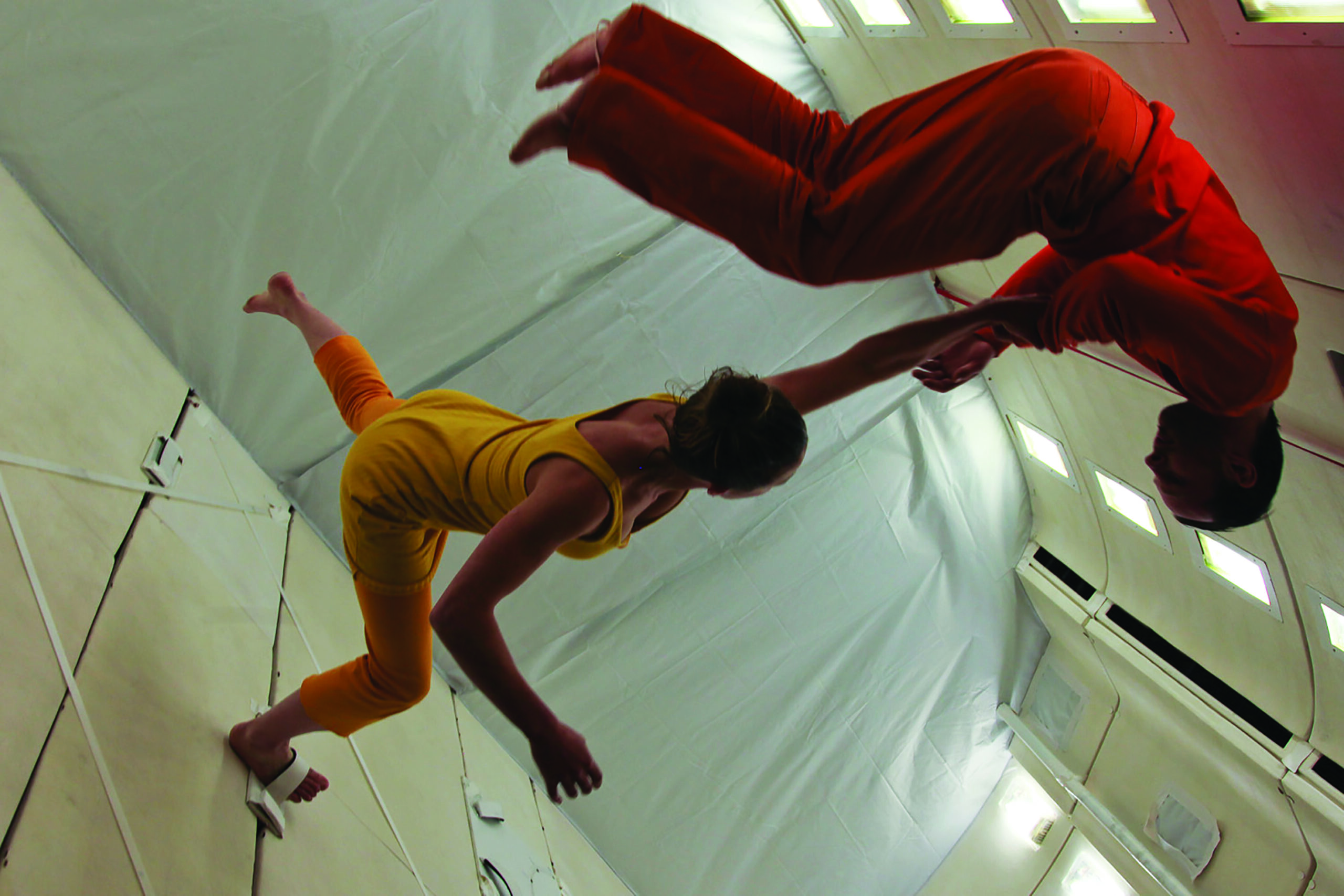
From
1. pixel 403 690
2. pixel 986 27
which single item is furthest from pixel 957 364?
pixel 403 690

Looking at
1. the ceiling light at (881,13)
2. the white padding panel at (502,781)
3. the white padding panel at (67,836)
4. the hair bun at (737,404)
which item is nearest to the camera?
the white padding panel at (67,836)

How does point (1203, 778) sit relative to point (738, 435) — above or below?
above

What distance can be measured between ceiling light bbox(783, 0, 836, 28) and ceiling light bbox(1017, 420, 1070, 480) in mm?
1199

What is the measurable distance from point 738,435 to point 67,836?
29.9 inches

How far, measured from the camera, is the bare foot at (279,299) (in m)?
1.43

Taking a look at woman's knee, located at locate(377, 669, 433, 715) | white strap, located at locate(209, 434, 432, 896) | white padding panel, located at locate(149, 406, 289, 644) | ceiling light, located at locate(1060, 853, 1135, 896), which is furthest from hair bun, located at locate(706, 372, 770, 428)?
ceiling light, located at locate(1060, 853, 1135, 896)

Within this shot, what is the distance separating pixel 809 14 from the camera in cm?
191

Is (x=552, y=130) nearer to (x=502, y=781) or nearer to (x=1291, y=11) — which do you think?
(x=1291, y=11)

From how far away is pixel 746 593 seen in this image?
225 centimetres

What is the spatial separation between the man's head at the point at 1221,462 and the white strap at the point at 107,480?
1311mm

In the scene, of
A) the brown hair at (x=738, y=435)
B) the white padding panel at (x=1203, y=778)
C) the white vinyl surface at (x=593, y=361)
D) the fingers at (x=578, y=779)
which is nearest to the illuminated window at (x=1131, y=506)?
the white padding panel at (x=1203, y=778)

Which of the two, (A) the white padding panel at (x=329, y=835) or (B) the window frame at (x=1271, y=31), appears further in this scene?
(A) the white padding panel at (x=329, y=835)

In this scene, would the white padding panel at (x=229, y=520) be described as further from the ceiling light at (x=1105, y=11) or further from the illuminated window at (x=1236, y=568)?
the illuminated window at (x=1236, y=568)

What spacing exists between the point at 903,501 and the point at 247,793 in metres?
1.81
